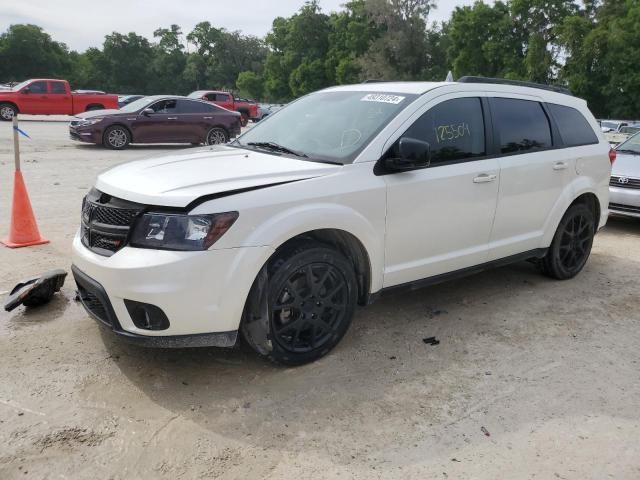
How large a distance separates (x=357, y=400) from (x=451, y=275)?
1503 millimetres

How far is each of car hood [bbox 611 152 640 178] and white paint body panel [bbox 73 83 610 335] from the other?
2.97 meters

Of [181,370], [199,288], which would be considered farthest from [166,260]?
[181,370]

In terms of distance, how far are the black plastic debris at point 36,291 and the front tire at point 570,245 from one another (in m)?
4.26

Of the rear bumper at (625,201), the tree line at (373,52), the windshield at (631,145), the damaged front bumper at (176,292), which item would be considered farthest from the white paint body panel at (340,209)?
the tree line at (373,52)

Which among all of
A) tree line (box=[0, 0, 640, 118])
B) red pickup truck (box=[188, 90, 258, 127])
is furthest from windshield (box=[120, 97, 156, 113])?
tree line (box=[0, 0, 640, 118])

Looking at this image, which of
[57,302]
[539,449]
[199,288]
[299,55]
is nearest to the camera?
[539,449]

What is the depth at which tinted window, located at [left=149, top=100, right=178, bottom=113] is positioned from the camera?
611 inches

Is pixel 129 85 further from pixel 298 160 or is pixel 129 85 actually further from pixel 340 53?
pixel 298 160

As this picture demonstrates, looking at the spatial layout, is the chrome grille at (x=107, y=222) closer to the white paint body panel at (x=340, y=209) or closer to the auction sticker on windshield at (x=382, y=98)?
the white paint body panel at (x=340, y=209)

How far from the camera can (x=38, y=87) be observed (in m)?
22.9

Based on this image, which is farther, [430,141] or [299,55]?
[299,55]

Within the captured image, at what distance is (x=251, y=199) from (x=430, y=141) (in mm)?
1544

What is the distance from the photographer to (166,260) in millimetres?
2975

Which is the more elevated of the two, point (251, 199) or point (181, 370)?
point (251, 199)
